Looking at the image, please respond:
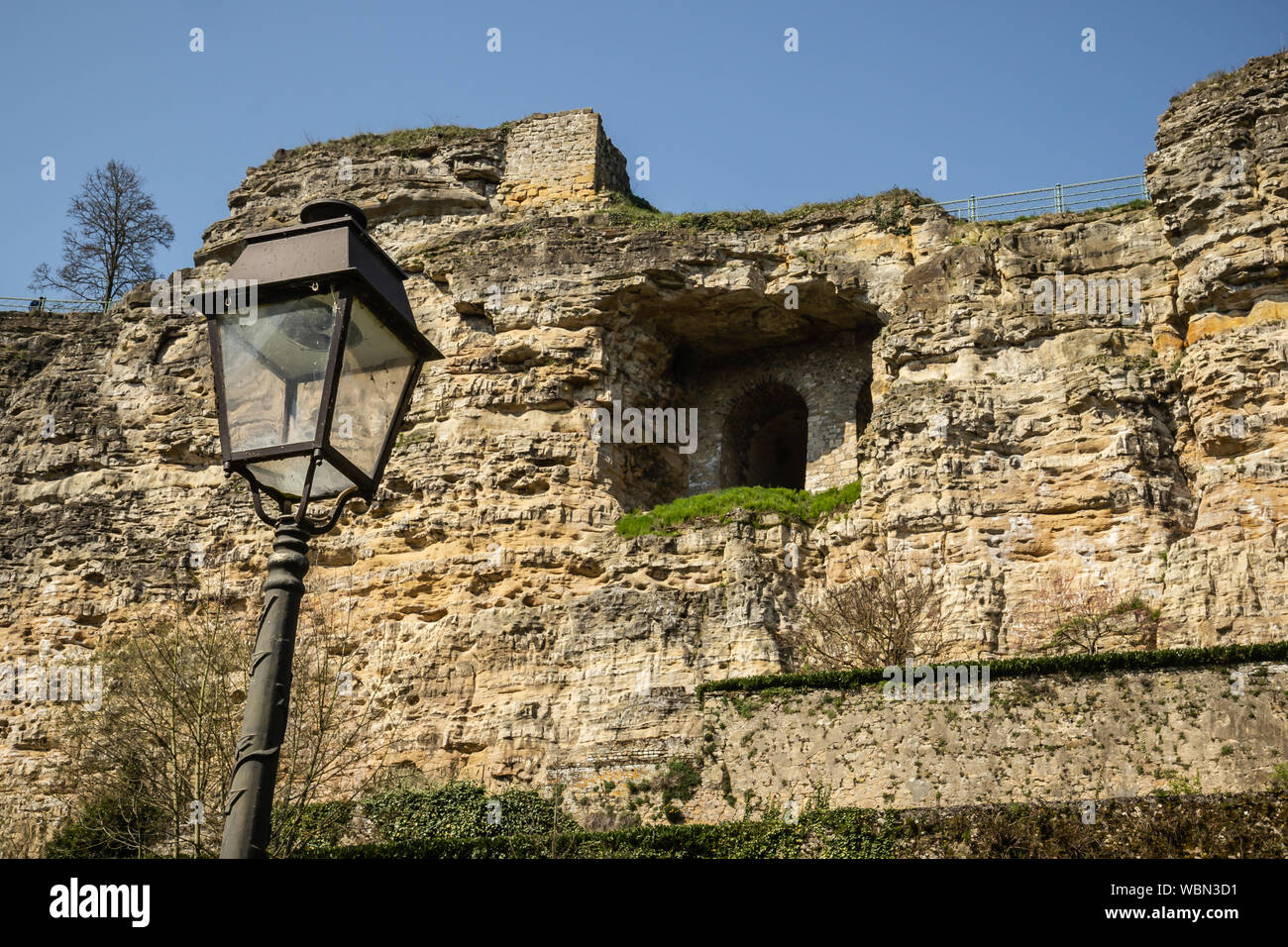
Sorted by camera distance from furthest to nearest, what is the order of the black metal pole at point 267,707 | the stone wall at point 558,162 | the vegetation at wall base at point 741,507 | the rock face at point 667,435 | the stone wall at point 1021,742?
the stone wall at point 558,162
the vegetation at wall base at point 741,507
the rock face at point 667,435
the stone wall at point 1021,742
the black metal pole at point 267,707

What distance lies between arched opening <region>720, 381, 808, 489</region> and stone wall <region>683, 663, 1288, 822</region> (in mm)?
9602

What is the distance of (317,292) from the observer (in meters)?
4.84

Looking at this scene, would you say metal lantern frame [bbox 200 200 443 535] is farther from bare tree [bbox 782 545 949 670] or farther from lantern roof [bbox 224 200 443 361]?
bare tree [bbox 782 545 949 670]

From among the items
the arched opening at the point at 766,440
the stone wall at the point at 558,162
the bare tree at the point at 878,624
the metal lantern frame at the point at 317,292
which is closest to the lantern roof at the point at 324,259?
the metal lantern frame at the point at 317,292

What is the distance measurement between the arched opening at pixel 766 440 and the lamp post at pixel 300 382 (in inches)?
845

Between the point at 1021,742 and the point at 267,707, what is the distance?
1325 cm

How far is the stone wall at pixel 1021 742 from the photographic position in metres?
15.4

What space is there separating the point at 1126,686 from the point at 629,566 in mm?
9053

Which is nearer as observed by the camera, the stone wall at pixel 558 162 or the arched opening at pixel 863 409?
the arched opening at pixel 863 409

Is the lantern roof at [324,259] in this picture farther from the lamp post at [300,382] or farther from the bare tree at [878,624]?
the bare tree at [878,624]

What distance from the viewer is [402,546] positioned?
24125 millimetres

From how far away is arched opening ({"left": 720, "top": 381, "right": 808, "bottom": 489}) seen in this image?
26.9m

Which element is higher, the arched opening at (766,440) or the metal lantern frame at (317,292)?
the arched opening at (766,440)

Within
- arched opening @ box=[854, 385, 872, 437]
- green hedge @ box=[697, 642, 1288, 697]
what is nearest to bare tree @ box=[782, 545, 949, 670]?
green hedge @ box=[697, 642, 1288, 697]
